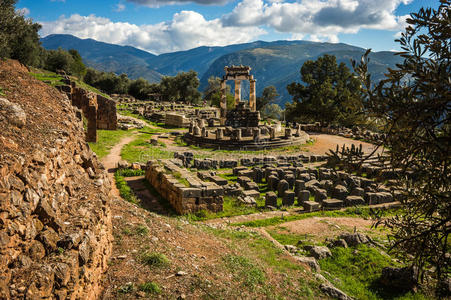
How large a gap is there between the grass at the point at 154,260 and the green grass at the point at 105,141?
14135 millimetres

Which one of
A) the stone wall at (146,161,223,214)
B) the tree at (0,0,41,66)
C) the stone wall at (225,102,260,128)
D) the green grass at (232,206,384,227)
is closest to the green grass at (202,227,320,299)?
the green grass at (232,206,384,227)

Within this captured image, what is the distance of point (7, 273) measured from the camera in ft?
11.3

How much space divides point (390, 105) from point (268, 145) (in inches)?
931

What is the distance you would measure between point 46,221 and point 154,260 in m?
2.11

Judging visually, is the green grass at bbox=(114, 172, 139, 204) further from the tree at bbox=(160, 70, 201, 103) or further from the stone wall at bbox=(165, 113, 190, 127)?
the tree at bbox=(160, 70, 201, 103)

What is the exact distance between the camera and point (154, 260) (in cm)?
586

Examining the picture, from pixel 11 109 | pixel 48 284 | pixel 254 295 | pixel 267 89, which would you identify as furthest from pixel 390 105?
pixel 267 89

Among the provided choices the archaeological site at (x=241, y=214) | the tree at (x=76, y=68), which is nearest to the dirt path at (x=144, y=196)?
the archaeological site at (x=241, y=214)

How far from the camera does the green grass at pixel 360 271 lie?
24.1ft

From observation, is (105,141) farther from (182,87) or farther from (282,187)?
(182,87)

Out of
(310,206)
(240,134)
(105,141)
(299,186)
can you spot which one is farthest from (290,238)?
(240,134)

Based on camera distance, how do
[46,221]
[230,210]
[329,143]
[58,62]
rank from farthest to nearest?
1. [58,62]
2. [329,143]
3. [230,210]
4. [46,221]

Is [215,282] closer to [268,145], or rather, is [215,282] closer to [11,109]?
[11,109]

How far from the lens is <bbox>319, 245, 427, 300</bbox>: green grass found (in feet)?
24.1
